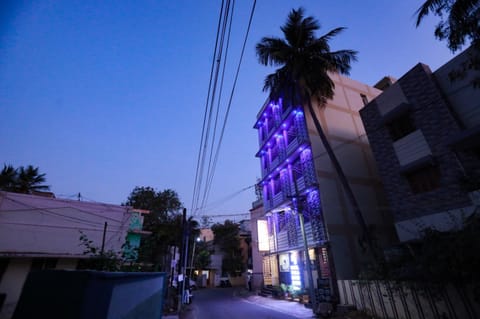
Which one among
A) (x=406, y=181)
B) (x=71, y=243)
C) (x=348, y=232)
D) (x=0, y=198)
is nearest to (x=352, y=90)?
(x=406, y=181)

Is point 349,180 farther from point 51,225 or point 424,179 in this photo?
point 51,225

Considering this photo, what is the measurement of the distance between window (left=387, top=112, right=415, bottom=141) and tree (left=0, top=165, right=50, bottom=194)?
84.6 ft

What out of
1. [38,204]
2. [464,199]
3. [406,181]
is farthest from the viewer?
[38,204]

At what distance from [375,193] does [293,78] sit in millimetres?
9461

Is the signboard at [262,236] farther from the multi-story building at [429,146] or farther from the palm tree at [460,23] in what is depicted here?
the palm tree at [460,23]

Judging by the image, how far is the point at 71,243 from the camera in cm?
1163

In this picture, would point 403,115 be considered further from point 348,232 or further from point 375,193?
point 348,232

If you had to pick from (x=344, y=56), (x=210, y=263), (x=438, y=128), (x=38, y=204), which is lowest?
(x=210, y=263)

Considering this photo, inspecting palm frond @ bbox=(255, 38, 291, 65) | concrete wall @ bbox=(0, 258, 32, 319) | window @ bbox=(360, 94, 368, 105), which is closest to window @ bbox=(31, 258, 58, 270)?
concrete wall @ bbox=(0, 258, 32, 319)

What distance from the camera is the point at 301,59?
14.0 m

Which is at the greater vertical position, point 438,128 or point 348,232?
point 438,128

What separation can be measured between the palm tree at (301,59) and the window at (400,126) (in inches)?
160

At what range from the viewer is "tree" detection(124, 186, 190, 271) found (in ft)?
69.2

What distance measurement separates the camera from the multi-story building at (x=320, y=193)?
1239 cm
